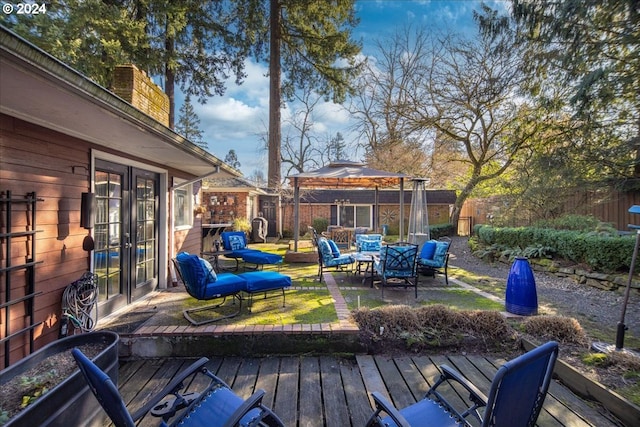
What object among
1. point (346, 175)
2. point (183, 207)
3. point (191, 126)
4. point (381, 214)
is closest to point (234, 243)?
point (183, 207)

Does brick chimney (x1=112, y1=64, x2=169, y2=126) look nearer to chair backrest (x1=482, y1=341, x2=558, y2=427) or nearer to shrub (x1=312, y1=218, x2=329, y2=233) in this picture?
chair backrest (x1=482, y1=341, x2=558, y2=427)

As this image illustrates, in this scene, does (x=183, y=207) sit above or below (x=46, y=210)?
above

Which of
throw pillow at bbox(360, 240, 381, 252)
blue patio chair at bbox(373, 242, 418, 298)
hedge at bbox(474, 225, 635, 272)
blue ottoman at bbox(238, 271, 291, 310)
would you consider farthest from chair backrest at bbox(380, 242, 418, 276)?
hedge at bbox(474, 225, 635, 272)

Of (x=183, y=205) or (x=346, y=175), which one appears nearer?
(x=183, y=205)

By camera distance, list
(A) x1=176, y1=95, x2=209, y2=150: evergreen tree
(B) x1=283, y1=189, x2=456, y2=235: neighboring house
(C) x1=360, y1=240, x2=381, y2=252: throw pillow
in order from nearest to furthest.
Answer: (C) x1=360, y1=240, x2=381, y2=252: throw pillow → (B) x1=283, y1=189, x2=456, y2=235: neighboring house → (A) x1=176, y1=95, x2=209, y2=150: evergreen tree

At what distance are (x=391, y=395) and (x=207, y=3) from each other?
14.6m

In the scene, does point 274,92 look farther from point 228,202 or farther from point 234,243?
point 234,243

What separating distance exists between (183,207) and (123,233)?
2.87 m

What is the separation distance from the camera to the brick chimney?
493 cm

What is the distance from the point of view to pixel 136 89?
5.08 metres

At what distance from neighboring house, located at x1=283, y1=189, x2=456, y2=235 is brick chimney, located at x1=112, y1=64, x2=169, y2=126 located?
12674 millimetres

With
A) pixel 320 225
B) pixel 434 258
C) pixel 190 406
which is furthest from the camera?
pixel 320 225

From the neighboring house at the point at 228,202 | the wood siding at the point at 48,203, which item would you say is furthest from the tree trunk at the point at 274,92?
the wood siding at the point at 48,203

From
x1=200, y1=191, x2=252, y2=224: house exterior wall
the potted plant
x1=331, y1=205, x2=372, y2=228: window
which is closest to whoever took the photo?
the potted plant
